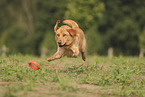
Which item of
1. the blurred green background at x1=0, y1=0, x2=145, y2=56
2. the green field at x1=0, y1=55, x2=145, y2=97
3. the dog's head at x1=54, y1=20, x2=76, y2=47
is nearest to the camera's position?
the green field at x1=0, y1=55, x2=145, y2=97

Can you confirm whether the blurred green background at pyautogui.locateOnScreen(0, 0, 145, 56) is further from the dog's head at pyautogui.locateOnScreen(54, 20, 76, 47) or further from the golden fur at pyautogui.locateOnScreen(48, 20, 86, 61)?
the dog's head at pyautogui.locateOnScreen(54, 20, 76, 47)

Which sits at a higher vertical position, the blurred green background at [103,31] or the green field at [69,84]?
the blurred green background at [103,31]

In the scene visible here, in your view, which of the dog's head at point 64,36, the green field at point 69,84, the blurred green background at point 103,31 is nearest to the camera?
the green field at point 69,84

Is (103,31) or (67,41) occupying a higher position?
(103,31)

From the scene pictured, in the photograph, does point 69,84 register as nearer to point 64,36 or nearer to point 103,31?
point 64,36

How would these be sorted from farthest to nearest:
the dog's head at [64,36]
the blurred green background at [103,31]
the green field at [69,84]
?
1. the blurred green background at [103,31]
2. the dog's head at [64,36]
3. the green field at [69,84]

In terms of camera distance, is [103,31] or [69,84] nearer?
[69,84]

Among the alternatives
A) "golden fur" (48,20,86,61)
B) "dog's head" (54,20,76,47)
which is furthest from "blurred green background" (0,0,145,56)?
"dog's head" (54,20,76,47)

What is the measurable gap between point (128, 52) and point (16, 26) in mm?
16431

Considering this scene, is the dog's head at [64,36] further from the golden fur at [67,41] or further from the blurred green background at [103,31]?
the blurred green background at [103,31]

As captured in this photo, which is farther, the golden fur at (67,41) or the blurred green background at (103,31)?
the blurred green background at (103,31)

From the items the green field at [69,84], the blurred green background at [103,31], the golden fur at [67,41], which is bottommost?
the green field at [69,84]

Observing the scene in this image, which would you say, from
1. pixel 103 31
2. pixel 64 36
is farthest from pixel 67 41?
pixel 103 31

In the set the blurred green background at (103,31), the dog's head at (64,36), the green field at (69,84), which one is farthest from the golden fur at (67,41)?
the blurred green background at (103,31)
